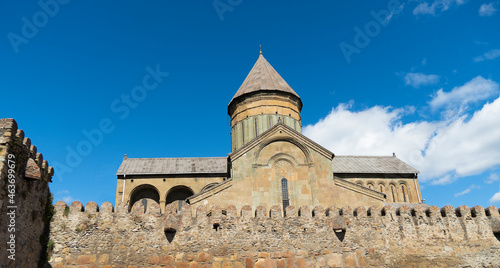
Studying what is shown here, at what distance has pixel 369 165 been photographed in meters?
25.3

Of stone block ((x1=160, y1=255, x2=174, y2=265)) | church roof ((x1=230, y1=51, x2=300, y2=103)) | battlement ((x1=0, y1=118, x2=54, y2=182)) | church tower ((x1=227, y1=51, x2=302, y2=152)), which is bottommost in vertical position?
stone block ((x1=160, y1=255, x2=174, y2=265))

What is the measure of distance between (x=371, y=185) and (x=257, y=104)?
9.35 meters

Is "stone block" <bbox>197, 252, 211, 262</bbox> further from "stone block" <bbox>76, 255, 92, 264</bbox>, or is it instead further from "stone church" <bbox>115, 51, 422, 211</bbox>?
"stone church" <bbox>115, 51, 422, 211</bbox>

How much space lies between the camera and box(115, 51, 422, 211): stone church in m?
15.5

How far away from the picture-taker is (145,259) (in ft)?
32.0

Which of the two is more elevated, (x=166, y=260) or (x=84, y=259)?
(x=84, y=259)

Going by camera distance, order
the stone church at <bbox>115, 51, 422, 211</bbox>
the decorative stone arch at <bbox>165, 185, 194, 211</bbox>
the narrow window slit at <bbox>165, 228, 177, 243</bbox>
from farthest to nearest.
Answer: the decorative stone arch at <bbox>165, 185, 194, 211</bbox> < the stone church at <bbox>115, 51, 422, 211</bbox> < the narrow window slit at <bbox>165, 228, 177, 243</bbox>

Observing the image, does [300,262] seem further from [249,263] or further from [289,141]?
[289,141]

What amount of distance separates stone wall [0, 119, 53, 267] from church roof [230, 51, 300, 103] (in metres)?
15.2

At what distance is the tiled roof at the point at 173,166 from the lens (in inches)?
934

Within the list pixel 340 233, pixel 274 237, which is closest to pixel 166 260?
pixel 274 237

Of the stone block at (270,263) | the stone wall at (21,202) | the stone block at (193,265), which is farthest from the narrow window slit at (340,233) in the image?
the stone wall at (21,202)

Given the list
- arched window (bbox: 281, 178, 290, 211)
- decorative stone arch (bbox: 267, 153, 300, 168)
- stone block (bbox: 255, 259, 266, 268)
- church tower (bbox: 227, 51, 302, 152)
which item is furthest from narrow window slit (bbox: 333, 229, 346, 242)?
church tower (bbox: 227, 51, 302, 152)

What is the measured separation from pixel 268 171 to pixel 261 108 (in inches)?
290
